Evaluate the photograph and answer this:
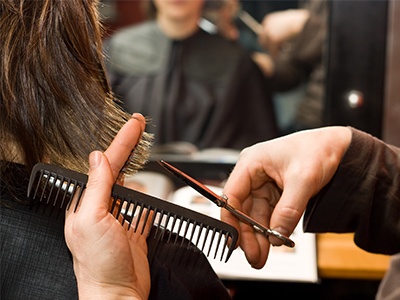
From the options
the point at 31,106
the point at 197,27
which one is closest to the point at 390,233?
the point at 31,106

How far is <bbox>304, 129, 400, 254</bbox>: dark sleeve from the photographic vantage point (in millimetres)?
771

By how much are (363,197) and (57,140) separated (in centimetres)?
49

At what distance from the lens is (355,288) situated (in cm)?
168

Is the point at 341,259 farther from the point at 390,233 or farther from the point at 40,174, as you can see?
the point at 40,174

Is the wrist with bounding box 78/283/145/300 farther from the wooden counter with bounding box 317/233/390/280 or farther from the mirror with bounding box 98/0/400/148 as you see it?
the mirror with bounding box 98/0/400/148

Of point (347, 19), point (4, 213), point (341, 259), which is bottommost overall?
point (341, 259)

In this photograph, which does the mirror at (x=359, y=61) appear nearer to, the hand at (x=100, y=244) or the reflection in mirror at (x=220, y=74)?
the reflection in mirror at (x=220, y=74)

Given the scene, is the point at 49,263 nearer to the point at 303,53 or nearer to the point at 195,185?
the point at 195,185

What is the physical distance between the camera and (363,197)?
2.56 feet

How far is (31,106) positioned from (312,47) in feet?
4.03

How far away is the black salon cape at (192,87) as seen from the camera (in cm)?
170

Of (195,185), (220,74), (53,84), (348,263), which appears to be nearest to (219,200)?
(195,185)

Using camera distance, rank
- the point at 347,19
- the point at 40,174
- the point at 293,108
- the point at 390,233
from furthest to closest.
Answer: the point at 293,108 < the point at 347,19 < the point at 390,233 < the point at 40,174

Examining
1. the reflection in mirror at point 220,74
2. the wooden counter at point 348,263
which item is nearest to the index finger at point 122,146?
the wooden counter at point 348,263
